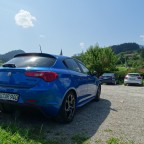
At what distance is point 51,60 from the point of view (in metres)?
5.80

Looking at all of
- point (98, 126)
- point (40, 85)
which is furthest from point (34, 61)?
point (98, 126)

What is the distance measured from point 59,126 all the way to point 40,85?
3.66 ft

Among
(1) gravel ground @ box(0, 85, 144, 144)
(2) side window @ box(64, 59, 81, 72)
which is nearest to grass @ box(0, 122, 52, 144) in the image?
(1) gravel ground @ box(0, 85, 144, 144)

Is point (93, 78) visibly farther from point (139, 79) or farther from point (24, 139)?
point (139, 79)

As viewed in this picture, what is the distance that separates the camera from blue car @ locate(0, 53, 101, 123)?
5.10 m

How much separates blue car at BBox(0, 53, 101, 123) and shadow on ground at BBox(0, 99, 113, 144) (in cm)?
27

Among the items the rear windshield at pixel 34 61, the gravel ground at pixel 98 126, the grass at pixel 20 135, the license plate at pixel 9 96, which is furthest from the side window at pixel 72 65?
the grass at pixel 20 135

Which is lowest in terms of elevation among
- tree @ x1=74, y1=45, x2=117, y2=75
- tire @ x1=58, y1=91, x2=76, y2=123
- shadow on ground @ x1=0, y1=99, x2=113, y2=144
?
shadow on ground @ x1=0, y1=99, x2=113, y2=144

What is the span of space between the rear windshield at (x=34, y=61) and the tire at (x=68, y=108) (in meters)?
0.84

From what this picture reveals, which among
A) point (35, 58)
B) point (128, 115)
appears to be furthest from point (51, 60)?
point (128, 115)

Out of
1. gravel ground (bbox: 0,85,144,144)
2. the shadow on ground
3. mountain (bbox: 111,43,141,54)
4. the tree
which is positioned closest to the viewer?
the shadow on ground

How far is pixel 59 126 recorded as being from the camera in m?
5.61

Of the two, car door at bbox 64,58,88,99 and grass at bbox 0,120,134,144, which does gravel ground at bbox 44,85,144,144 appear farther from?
car door at bbox 64,58,88,99

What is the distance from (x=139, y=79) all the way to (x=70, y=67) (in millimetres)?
22321
